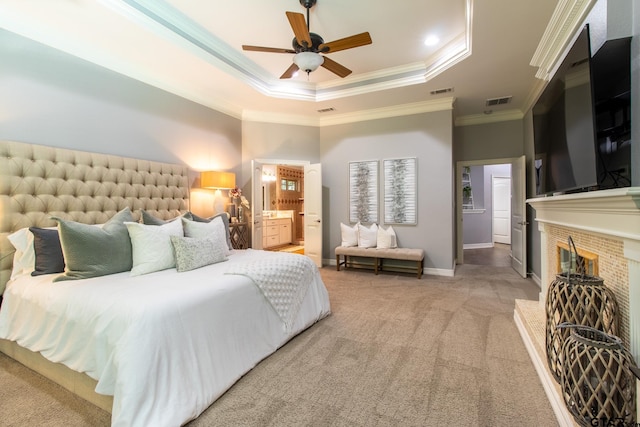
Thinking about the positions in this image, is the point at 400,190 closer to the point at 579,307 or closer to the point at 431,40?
the point at 431,40

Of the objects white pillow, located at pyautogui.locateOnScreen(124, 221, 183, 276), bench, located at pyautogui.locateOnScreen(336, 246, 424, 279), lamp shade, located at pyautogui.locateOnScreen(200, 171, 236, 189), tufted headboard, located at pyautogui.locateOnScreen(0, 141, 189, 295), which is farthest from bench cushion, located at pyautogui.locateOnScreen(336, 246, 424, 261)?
white pillow, located at pyautogui.locateOnScreen(124, 221, 183, 276)

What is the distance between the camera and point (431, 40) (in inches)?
134

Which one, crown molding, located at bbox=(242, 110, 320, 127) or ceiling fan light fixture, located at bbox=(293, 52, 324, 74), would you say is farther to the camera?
crown molding, located at bbox=(242, 110, 320, 127)

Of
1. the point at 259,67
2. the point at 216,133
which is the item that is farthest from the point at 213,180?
the point at 259,67

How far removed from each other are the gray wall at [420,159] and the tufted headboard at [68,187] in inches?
121

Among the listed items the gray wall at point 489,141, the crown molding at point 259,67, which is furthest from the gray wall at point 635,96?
the gray wall at point 489,141

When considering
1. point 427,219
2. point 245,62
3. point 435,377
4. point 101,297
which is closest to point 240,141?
point 245,62

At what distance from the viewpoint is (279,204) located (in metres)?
A: 8.41

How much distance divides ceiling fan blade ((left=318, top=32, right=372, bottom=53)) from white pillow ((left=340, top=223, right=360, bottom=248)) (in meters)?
3.11

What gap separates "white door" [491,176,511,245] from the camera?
8508 millimetres

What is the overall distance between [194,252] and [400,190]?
3699 mm

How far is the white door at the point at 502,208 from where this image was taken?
8508mm

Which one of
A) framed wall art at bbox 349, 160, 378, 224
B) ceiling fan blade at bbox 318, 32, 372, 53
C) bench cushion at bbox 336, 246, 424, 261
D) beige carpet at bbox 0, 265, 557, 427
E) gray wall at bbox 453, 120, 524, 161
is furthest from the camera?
framed wall art at bbox 349, 160, 378, 224

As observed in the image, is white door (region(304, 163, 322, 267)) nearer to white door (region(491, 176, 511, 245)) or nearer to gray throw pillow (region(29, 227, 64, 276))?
Result: gray throw pillow (region(29, 227, 64, 276))
